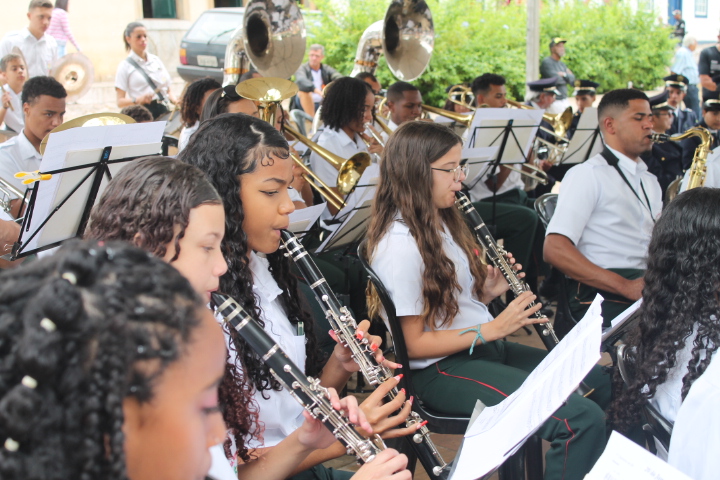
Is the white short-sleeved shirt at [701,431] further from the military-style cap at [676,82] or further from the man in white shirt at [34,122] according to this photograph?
the military-style cap at [676,82]

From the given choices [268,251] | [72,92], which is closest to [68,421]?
[268,251]

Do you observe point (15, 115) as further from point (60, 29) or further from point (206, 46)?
point (206, 46)

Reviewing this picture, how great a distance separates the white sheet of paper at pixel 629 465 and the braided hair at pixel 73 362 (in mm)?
867

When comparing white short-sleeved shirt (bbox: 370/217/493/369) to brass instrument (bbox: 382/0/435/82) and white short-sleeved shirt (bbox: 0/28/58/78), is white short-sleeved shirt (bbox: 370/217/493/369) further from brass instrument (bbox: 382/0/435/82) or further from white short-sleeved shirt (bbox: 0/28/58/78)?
white short-sleeved shirt (bbox: 0/28/58/78)

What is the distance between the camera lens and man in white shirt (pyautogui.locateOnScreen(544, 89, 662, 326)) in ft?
10.2

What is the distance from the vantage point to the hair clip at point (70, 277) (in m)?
0.73

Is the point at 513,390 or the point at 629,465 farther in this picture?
the point at 513,390

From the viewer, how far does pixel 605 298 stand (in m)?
3.11

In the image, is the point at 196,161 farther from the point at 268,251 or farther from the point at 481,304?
the point at 481,304

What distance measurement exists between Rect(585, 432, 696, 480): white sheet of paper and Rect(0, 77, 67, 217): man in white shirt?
3429 mm

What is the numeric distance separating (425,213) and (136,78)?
559cm

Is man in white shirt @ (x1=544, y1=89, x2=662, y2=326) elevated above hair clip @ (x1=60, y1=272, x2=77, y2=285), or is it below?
below

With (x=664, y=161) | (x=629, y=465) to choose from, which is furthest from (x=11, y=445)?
(x=664, y=161)

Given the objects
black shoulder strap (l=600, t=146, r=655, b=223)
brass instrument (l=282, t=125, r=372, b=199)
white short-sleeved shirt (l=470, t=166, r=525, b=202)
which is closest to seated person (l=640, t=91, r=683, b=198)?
white short-sleeved shirt (l=470, t=166, r=525, b=202)
